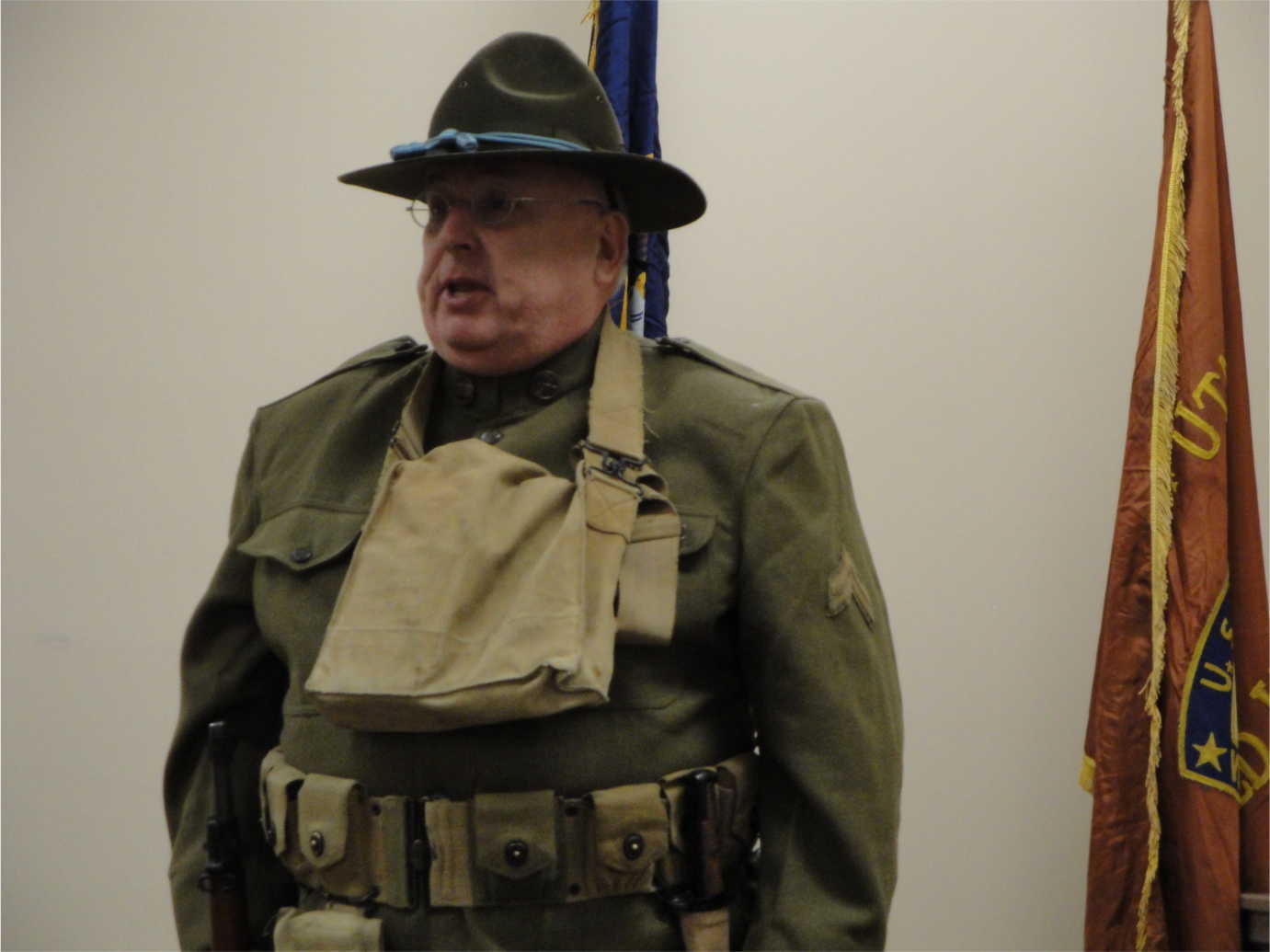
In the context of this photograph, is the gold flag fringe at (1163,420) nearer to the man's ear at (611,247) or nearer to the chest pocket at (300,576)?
the man's ear at (611,247)

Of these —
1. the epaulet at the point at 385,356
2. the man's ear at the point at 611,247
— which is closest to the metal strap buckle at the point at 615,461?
the man's ear at the point at 611,247

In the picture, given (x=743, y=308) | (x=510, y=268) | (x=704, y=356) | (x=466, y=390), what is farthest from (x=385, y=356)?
(x=743, y=308)

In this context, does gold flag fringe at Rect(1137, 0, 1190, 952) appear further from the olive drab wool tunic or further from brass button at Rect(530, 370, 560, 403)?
brass button at Rect(530, 370, 560, 403)

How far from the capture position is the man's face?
4.52 ft

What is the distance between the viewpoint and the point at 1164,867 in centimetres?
211

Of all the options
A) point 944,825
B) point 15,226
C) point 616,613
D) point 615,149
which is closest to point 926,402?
point 944,825

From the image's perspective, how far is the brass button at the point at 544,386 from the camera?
143cm

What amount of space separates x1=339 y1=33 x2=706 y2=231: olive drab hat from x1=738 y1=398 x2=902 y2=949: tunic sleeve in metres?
0.32

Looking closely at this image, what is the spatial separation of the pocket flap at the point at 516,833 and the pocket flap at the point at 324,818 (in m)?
0.13

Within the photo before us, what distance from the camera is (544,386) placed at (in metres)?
1.43

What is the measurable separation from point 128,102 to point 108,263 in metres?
0.30

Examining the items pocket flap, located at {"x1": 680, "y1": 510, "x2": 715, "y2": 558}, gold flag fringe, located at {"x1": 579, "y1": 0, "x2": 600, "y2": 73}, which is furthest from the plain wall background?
pocket flap, located at {"x1": 680, "y1": 510, "x2": 715, "y2": 558}

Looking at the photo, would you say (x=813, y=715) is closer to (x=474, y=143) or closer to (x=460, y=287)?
(x=460, y=287)

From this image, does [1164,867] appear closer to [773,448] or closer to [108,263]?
[773,448]
